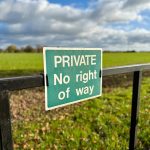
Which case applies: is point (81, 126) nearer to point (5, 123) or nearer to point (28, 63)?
point (5, 123)

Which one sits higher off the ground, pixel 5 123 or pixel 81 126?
pixel 5 123

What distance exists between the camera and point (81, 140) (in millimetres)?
5453

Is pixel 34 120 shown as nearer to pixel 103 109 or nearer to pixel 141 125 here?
pixel 103 109

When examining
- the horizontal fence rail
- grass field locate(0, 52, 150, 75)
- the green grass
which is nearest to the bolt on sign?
the horizontal fence rail

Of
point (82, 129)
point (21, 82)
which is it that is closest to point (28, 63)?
point (82, 129)

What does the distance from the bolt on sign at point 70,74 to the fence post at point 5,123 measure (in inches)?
19.0

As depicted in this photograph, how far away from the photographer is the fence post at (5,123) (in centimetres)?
256

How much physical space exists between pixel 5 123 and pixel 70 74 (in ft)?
2.94

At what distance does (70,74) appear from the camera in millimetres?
3176

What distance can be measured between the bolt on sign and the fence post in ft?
1.58

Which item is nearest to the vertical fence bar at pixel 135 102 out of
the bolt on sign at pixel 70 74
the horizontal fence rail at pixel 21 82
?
the bolt on sign at pixel 70 74

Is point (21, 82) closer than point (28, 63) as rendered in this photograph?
Yes

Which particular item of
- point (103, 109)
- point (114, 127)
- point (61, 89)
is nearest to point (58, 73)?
point (61, 89)

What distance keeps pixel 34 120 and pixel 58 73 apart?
4.22 m
